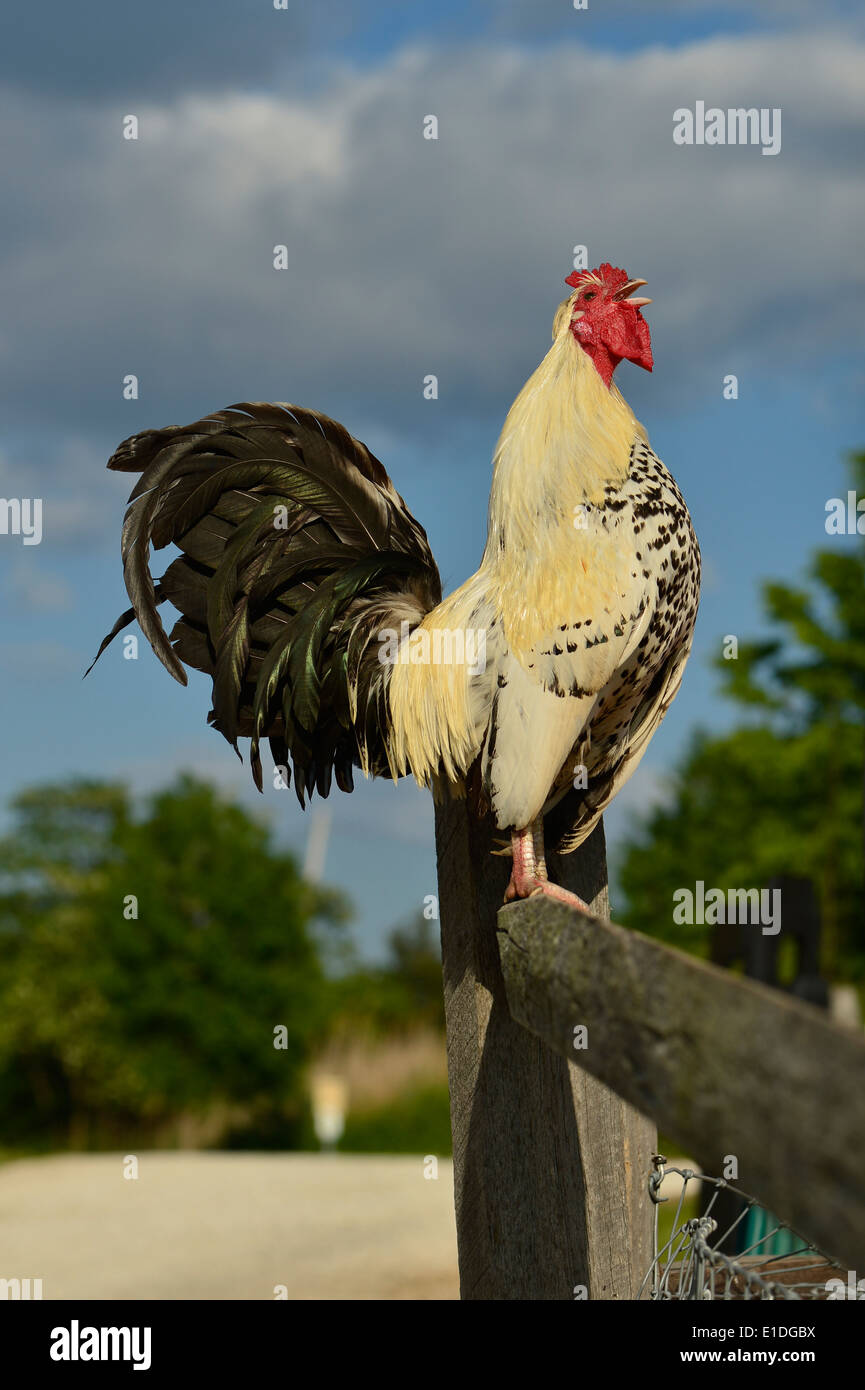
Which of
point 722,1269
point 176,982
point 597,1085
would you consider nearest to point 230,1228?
point 176,982

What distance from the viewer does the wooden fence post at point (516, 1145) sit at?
265 centimetres

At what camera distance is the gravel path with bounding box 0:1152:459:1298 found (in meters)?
9.70

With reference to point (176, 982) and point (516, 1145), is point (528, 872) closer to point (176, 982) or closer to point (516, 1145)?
point (516, 1145)

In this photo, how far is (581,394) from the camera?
309cm

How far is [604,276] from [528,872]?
1.72 metres

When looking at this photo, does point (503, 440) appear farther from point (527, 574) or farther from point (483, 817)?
point (483, 817)

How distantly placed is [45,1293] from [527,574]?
908cm

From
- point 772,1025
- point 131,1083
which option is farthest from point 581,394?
point 131,1083

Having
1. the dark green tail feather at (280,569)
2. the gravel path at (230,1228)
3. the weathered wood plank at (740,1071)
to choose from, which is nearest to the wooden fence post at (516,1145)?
the dark green tail feather at (280,569)

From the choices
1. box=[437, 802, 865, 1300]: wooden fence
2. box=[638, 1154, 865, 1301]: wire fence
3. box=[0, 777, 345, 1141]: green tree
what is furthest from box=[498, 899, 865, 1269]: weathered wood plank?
box=[0, 777, 345, 1141]: green tree

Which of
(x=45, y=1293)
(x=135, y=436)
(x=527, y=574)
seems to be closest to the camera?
(x=527, y=574)

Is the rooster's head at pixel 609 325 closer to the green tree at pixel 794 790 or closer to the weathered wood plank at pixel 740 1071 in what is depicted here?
the weathered wood plank at pixel 740 1071

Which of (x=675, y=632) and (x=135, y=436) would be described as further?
(x=135, y=436)

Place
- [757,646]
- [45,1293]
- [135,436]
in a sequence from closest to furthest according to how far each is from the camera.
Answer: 1. [135,436]
2. [45,1293]
3. [757,646]
